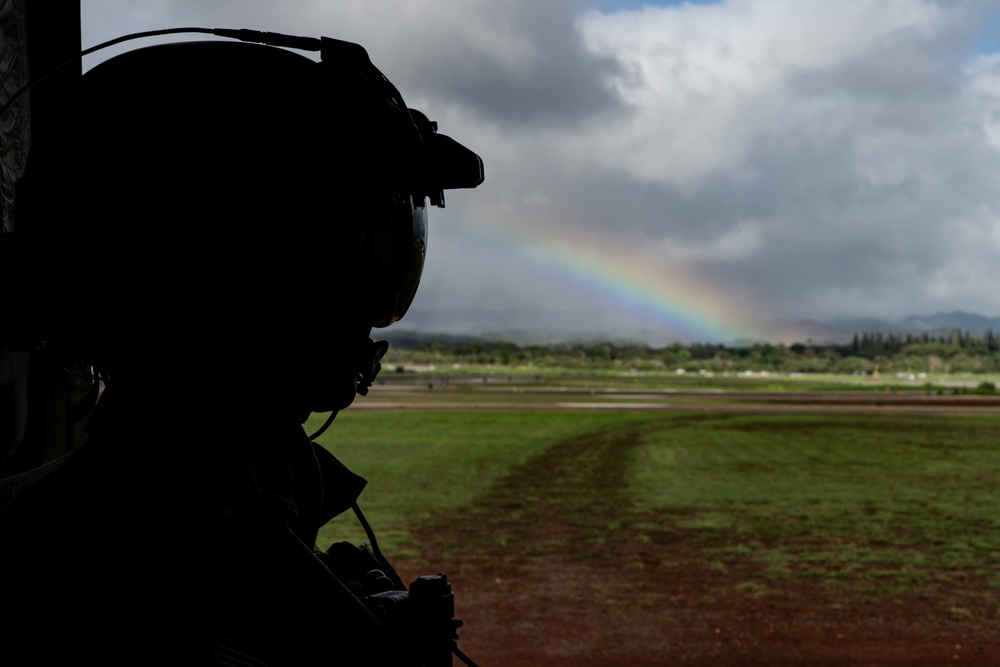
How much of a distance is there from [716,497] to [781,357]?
15816 cm

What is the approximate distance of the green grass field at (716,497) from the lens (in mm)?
11453

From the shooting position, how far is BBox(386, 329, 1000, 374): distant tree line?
475 feet

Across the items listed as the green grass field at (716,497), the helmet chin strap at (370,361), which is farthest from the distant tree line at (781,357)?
the helmet chin strap at (370,361)

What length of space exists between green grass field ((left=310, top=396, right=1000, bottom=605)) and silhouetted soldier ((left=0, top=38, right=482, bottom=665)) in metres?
9.91

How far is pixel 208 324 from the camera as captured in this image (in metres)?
1.26

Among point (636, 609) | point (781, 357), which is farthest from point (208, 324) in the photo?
point (781, 357)

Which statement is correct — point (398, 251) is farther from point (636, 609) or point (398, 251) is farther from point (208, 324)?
point (636, 609)

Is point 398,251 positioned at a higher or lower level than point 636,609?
higher

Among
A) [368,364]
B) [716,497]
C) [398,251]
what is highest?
[398,251]

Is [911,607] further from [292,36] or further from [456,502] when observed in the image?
[292,36]

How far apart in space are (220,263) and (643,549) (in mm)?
11603

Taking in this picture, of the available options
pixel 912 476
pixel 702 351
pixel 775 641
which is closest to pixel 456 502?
pixel 775 641

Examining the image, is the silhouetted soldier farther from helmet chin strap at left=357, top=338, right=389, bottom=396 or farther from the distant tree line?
the distant tree line

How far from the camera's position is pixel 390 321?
1559mm
